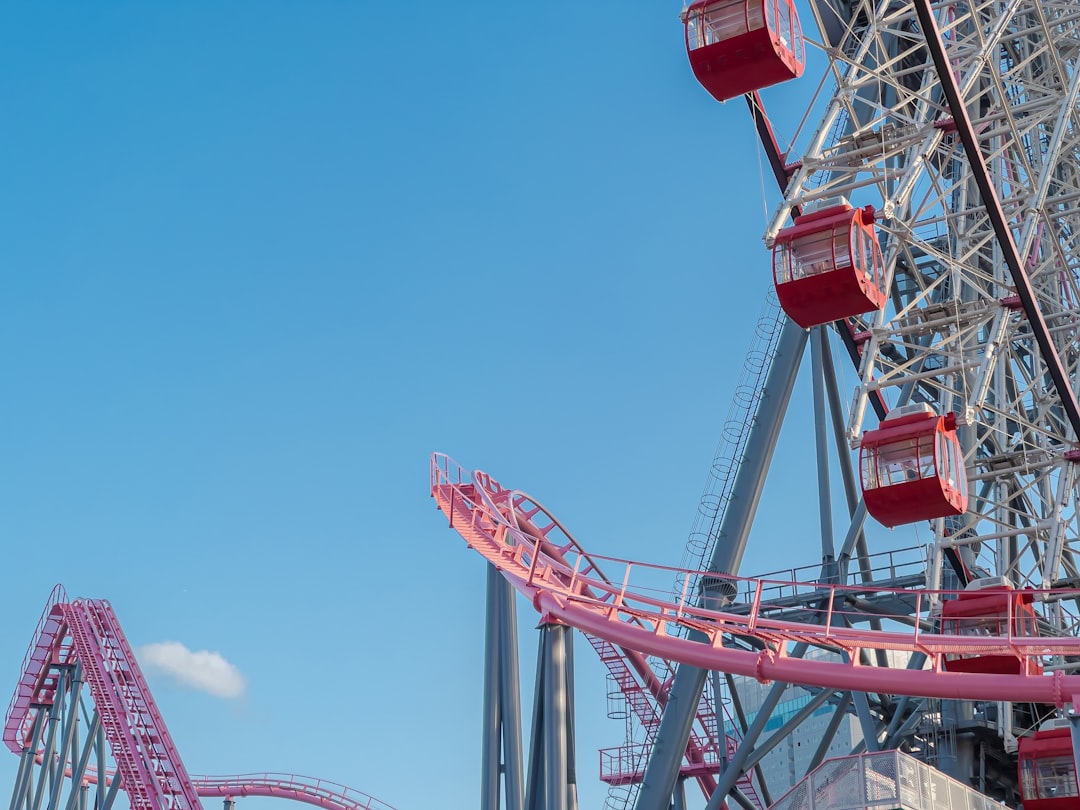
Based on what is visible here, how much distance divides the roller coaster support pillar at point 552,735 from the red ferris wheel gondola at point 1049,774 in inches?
277

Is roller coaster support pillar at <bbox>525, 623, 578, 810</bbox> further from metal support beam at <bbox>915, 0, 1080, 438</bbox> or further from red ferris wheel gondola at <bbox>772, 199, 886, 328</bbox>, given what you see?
metal support beam at <bbox>915, 0, 1080, 438</bbox>

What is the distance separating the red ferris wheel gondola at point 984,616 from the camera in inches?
829

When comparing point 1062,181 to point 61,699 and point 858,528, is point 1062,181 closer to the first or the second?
point 858,528

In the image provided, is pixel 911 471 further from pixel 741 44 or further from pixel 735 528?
pixel 741 44

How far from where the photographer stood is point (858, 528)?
27.5m

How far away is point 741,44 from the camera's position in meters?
19.8

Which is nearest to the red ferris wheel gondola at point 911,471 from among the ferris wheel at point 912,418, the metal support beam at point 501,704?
the ferris wheel at point 912,418

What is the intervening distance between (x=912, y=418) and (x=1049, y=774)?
6122mm

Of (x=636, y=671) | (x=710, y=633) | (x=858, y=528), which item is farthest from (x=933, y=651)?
(x=636, y=671)

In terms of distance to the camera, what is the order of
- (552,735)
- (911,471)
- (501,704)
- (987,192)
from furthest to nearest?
(501,704) → (552,735) → (911,471) → (987,192)

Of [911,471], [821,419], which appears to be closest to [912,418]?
[911,471]

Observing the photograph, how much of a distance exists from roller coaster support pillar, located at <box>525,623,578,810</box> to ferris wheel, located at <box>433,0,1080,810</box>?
642 mm

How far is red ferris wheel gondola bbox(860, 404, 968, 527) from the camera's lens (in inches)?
816

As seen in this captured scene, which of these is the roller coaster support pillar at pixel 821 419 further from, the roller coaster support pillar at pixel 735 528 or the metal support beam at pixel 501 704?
the metal support beam at pixel 501 704
